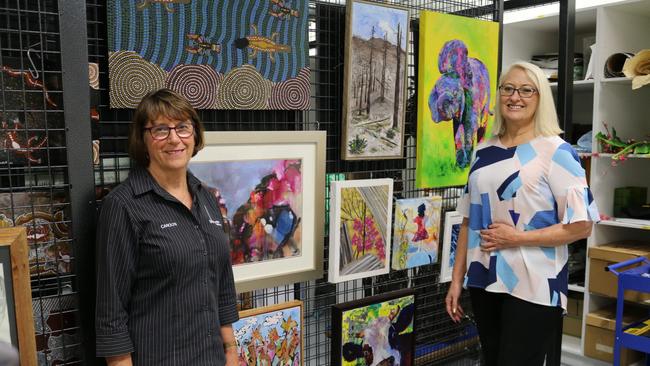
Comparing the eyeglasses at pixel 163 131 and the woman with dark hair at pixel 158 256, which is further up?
the eyeglasses at pixel 163 131

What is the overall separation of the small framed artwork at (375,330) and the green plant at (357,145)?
23.8 inches

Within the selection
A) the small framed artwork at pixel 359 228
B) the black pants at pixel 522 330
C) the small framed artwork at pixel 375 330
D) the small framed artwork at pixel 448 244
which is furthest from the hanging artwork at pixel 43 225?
the small framed artwork at pixel 448 244

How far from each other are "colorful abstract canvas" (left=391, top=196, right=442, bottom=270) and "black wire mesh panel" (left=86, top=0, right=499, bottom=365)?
8cm

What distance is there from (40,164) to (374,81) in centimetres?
122

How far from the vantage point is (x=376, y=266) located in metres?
2.30

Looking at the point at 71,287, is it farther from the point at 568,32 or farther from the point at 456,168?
the point at 568,32

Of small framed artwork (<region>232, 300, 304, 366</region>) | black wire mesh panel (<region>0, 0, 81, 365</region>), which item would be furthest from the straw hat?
black wire mesh panel (<region>0, 0, 81, 365</region>)

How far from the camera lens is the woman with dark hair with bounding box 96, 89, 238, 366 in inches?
53.2

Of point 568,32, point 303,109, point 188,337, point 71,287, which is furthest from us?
point 568,32

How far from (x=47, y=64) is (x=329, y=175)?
3.48 feet

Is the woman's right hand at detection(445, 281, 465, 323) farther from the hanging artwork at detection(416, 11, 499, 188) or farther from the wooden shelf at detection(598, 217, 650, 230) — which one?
the wooden shelf at detection(598, 217, 650, 230)

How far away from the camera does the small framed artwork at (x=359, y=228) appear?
2.13 metres

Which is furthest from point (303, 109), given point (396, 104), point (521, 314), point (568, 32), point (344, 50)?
point (568, 32)

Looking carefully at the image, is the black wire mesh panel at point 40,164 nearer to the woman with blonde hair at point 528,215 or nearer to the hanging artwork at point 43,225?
the hanging artwork at point 43,225
